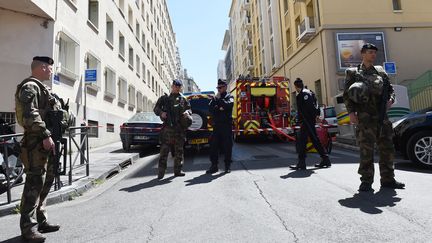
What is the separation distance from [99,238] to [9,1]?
10.0m

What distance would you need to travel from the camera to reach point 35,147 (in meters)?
3.33

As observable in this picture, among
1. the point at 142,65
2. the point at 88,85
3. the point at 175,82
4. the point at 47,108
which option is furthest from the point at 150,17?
the point at 47,108

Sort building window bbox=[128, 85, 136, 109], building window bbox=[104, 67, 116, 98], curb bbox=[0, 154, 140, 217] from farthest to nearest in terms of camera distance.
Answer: building window bbox=[128, 85, 136, 109], building window bbox=[104, 67, 116, 98], curb bbox=[0, 154, 140, 217]

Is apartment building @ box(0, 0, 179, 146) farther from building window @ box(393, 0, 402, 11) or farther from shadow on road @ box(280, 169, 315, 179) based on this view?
building window @ box(393, 0, 402, 11)

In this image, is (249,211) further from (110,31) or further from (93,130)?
(110,31)

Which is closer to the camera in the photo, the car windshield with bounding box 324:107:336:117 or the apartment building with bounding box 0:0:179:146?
the apartment building with bounding box 0:0:179:146

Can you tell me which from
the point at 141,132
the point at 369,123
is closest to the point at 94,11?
the point at 141,132

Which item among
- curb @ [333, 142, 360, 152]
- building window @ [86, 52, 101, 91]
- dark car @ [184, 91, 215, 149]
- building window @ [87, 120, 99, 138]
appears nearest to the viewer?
dark car @ [184, 91, 215, 149]

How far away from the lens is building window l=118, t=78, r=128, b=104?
20.4 m

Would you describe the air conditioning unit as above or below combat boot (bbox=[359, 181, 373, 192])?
above

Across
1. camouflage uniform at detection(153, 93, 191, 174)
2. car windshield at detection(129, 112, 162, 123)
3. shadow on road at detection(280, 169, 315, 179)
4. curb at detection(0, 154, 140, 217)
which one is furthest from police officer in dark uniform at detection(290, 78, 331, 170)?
car windshield at detection(129, 112, 162, 123)

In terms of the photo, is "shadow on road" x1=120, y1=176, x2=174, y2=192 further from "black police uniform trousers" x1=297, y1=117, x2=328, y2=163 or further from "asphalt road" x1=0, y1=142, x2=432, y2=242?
"black police uniform trousers" x1=297, y1=117, x2=328, y2=163

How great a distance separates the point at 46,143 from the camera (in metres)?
3.26

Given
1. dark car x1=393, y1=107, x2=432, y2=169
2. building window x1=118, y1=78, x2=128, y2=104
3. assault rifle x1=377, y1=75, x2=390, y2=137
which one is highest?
building window x1=118, y1=78, x2=128, y2=104
